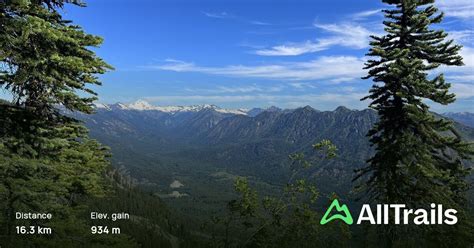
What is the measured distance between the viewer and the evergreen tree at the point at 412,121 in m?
23.3

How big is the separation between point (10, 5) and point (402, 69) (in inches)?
786

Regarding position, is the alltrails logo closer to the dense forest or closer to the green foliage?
the dense forest

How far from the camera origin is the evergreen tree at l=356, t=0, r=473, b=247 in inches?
917

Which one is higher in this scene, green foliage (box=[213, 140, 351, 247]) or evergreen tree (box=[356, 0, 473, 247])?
evergreen tree (box=[356, 0, 473, 247])

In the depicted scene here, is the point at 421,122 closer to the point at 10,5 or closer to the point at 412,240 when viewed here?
the point at 412,240

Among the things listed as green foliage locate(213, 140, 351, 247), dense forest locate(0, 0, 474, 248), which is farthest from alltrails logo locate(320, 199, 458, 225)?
green foliage locate(213, 140, 351, 247)

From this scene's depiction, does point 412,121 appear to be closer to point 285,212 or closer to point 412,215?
point 412,215

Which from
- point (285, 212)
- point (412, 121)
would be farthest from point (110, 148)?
point (412, 121)

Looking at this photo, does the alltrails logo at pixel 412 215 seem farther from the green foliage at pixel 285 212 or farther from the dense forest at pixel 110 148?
the green foliage at pixel 285 212

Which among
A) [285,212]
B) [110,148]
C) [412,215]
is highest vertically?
[110,148]

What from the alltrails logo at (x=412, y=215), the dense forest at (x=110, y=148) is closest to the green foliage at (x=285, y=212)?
the dense forest at (x=110, y=148)

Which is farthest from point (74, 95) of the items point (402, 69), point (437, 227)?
point (437, 227)

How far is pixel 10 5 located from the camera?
1388 cm

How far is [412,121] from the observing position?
24.0 m
